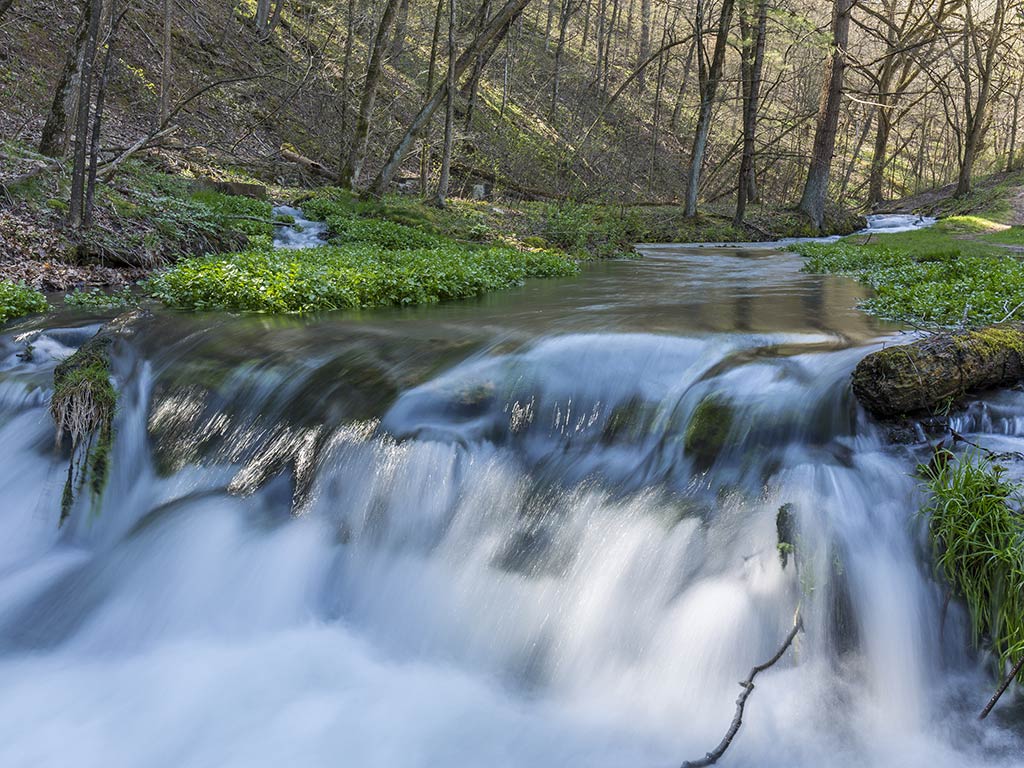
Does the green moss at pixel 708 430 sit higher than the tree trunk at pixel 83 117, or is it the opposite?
the tree trunk at pixel 83 117

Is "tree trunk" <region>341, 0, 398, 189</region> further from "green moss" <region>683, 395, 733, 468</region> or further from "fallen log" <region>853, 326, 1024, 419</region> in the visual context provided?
"fallen log" <region>853, 326, 1024, 419</region>

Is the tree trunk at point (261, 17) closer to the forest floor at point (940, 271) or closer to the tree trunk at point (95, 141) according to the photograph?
the tree trunk at point (95, 141)

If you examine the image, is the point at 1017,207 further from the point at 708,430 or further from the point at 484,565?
the point at 484,565

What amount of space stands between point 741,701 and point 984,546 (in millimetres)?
1482

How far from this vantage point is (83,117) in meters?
9.73

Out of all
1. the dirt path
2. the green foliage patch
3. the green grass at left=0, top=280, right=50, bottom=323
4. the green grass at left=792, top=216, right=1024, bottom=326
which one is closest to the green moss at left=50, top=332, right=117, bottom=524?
the green grass at left=0, top=280, right=50, bottom=323

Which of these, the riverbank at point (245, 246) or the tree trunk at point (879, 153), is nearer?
the riverbank at point (245, 246)

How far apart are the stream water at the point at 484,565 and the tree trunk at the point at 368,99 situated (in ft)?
44.3

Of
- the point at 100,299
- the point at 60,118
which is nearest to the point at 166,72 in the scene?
the point at 60,118

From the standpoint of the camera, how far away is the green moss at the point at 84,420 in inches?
220

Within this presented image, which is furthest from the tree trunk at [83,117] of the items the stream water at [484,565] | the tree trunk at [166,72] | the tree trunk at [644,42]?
the tree trunk at [644,42]

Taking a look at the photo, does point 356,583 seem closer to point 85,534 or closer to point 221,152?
point 85,534

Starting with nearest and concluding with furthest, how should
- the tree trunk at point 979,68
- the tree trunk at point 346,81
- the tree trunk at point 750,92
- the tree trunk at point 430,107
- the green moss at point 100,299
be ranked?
1. the green moss at point 100,299
2. the tree trunk at point 430,107
3. the tree trunk at point 750,92
4. the tree trunk at point 346,81
5. the tree trunk at point 979,68

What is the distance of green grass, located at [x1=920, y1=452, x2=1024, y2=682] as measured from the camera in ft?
11.2
